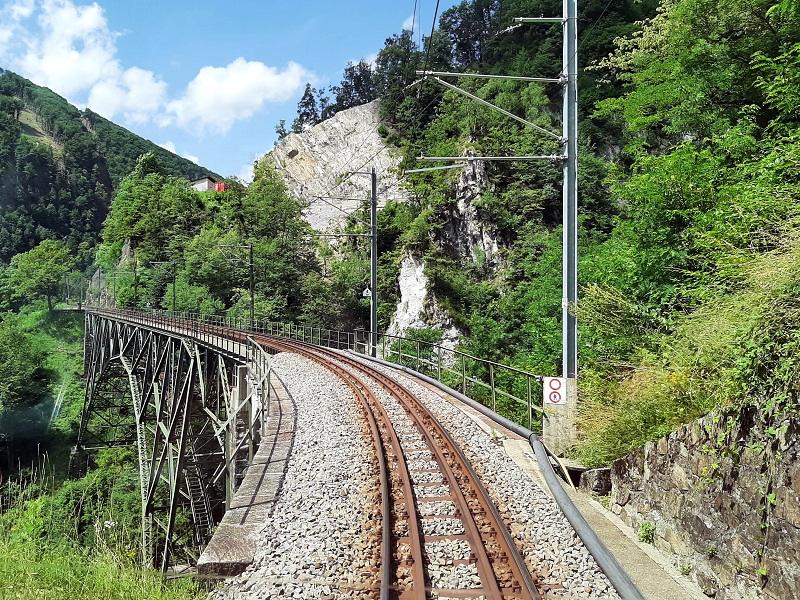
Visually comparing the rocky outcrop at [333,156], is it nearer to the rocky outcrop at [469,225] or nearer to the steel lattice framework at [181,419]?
the rocky outcrop at [469,225]

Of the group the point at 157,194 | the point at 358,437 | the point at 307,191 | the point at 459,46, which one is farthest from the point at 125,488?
the point at 459,46

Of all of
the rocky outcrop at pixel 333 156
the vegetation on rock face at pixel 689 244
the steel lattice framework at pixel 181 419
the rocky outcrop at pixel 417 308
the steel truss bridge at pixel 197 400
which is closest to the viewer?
A: the vegetation on rock face at pixel 689 244

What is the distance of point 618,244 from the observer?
11.3 meters

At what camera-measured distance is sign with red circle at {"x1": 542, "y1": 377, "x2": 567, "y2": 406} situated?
7.37m

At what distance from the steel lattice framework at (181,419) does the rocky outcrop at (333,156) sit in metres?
25.2

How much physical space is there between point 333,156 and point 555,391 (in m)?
57.0

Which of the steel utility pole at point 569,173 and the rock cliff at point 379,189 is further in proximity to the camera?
the rock cliff at point 379,189

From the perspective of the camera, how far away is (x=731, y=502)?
390 cm

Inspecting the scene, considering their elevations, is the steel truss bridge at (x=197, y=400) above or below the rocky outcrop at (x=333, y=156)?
below

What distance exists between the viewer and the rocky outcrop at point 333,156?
56344mm

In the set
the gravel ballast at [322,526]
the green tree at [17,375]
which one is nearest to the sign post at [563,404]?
the gravel ballast at [322,526]

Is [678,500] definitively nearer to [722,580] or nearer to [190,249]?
[722,580]

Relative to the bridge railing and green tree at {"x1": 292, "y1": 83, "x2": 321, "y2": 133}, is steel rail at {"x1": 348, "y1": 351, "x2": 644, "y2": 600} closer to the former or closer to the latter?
the bridge railing

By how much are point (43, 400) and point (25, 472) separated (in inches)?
506
